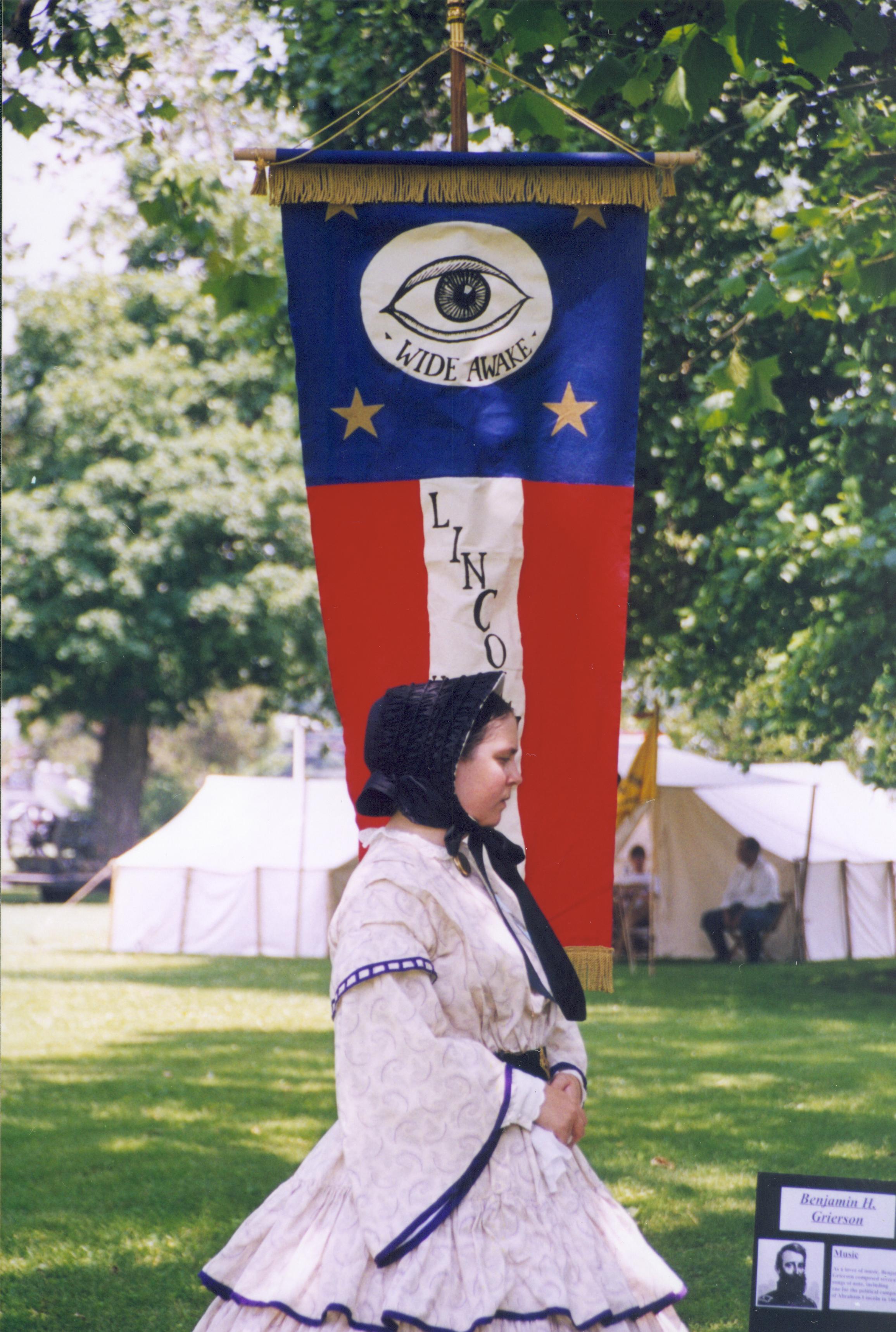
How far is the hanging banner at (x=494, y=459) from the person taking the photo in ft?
10.5

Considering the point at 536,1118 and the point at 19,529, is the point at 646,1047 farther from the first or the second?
the point at 19,529

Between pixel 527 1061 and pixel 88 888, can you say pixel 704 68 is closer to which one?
pixel 527 1061

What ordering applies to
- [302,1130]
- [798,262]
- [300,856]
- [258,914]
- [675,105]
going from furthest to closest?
1. [258,914]
2. [300,856]
3. [302,1130]
4. [798,262]
5. [675,105]

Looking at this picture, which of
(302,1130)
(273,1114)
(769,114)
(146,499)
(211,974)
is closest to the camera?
(769,114)

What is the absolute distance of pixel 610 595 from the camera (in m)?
3.22

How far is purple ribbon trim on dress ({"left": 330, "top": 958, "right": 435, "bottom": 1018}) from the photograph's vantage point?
6.73 ft

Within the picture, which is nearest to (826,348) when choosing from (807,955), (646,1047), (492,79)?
(492,79)

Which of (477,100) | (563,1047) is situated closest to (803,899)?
(477,100)

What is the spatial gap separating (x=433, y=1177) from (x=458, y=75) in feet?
8.22

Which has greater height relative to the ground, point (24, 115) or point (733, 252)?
point (733, 252)

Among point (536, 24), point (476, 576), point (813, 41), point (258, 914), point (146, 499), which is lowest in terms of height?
point (258, 914)

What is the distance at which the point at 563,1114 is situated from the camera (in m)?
2.20

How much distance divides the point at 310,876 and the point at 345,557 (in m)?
10.6

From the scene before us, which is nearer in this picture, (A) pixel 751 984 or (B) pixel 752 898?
(A) pixel 751 984
